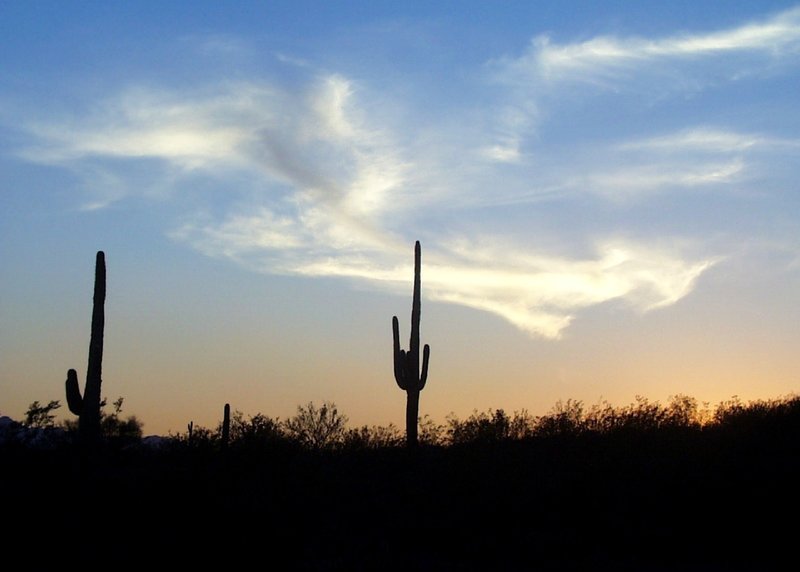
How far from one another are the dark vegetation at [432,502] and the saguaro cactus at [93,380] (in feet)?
2.74

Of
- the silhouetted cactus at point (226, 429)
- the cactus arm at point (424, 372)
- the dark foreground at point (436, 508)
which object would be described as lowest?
the dark foreground at point (436, 508)

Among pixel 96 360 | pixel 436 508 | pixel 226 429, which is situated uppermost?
pixel 96 360

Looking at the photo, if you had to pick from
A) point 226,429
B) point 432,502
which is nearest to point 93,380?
point 226,429

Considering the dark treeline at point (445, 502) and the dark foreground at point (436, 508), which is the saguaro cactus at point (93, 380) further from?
the dark foreground at point (436, 508)

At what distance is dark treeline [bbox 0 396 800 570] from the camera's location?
41.3 feet

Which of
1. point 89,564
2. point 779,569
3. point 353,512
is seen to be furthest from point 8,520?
point 779,569

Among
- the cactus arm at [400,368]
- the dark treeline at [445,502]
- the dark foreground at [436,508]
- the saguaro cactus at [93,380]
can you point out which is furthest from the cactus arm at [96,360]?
the cactus arm at [400,368]

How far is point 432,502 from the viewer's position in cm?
1538

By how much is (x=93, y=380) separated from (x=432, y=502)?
11.4 m

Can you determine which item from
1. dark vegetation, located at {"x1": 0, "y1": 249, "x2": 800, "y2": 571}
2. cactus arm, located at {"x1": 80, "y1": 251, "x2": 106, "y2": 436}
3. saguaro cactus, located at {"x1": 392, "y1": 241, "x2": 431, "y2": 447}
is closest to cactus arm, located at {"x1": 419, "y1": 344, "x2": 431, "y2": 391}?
saguaro cactus, located at {"x1": 392, "y1": 241, "x2": 431, "y2": 447}

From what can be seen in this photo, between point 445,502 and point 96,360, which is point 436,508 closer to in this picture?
point 445,502

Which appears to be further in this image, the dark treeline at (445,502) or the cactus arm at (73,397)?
the cactus arm at (73,397)

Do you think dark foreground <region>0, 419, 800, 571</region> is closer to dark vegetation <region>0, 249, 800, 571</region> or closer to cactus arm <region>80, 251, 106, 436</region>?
dark vegetation <region>0, 249, 800, 571</region>

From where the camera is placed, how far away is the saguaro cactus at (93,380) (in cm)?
2275
